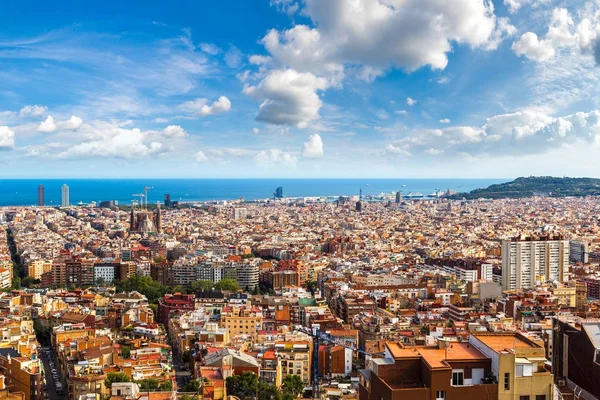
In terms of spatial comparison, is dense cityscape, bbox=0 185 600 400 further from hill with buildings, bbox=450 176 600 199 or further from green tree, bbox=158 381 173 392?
hill with buildings, bbox=450 176 600 199

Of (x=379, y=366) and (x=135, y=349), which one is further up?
(x=379, y=366)

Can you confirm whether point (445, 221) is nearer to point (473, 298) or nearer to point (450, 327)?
point (473, 298)

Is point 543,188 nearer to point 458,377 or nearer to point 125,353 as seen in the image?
point 125,353

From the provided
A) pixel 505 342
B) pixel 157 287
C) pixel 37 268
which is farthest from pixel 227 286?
pixel 505 342

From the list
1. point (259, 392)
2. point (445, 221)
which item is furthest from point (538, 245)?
point (445, 221)

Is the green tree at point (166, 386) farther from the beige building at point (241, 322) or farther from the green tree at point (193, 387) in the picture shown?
the beige building at point (241, 322)
